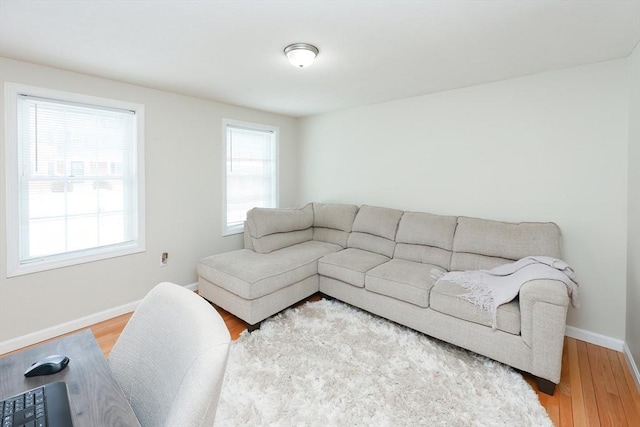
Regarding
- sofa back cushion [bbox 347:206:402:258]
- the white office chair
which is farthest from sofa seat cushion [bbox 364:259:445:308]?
the white office chair

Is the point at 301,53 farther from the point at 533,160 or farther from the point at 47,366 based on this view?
the point at 533,160

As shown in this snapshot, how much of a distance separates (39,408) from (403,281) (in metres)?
2.41

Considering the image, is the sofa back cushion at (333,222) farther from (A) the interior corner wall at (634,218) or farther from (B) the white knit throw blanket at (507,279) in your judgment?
(A) the interior corner wall at (634,218)

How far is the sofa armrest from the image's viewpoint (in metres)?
1.91

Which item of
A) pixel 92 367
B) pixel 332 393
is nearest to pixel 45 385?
pixel 92 367

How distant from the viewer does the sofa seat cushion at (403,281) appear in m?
2.56

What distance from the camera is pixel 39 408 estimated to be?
720 millimetres

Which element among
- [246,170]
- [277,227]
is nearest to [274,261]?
[277,227]

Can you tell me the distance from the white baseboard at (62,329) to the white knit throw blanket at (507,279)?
306 cm

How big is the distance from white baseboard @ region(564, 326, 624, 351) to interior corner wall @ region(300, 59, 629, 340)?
4cm

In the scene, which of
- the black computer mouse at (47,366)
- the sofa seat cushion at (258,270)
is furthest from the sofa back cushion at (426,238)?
the black computer mouse at (47,366)

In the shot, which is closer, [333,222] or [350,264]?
[350,264]

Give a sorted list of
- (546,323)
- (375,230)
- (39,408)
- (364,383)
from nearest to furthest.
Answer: (39,408)
(546,323)
(364,383)
(375,230)

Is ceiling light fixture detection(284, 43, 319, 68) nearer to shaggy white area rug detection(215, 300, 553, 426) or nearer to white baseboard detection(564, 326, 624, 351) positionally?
shaggy white area rug detection(215, 300, 553, 426)
